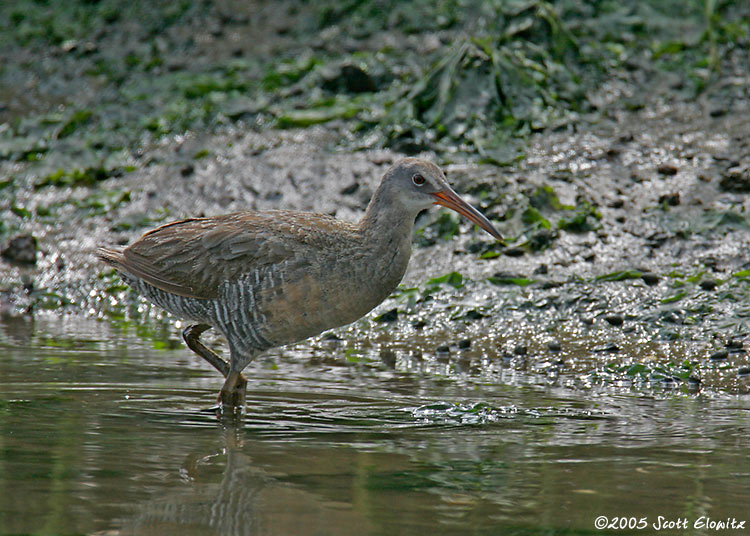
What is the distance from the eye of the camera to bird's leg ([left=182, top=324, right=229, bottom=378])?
695cm

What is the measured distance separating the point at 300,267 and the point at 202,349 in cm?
117

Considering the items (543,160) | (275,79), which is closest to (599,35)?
(543,160)

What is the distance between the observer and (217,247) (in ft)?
21.9

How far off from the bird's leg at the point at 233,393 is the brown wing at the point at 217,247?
1.62 ft

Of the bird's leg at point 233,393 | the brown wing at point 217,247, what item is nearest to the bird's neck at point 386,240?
the brown wing at point 217,247

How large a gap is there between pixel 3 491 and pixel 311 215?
8.73ft

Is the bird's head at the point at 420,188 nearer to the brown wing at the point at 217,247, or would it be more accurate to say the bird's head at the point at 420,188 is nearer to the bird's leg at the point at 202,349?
the brown wing at the point at 217,247

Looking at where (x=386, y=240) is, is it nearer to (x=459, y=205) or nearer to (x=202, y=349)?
(x=459, y=205)
